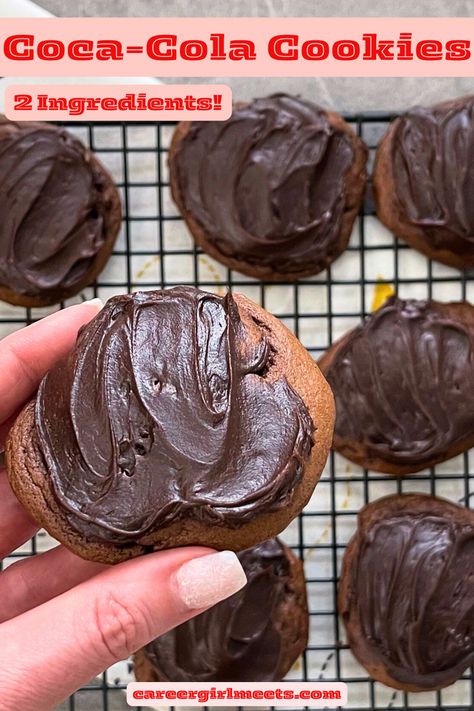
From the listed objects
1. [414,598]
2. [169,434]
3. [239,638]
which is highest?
[169,434]

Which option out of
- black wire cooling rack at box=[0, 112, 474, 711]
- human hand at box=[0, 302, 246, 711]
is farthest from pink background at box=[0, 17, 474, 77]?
human hand at box=[0, 302, 246, 711]

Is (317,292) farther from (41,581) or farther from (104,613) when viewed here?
(104,613)

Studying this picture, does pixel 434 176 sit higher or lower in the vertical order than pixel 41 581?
higher

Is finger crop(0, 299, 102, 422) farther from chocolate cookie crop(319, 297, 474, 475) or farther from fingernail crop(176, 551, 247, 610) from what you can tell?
chocolate cookie crop(319, 297, 474, 475)

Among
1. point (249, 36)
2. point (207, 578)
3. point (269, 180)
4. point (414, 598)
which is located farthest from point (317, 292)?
point (207, 578)

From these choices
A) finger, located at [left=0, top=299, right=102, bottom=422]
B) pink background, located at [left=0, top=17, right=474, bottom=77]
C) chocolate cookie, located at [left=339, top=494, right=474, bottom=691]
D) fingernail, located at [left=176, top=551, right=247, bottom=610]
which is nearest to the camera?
fingernail, located at [left=176, top=551, right=247, bottom=610]
